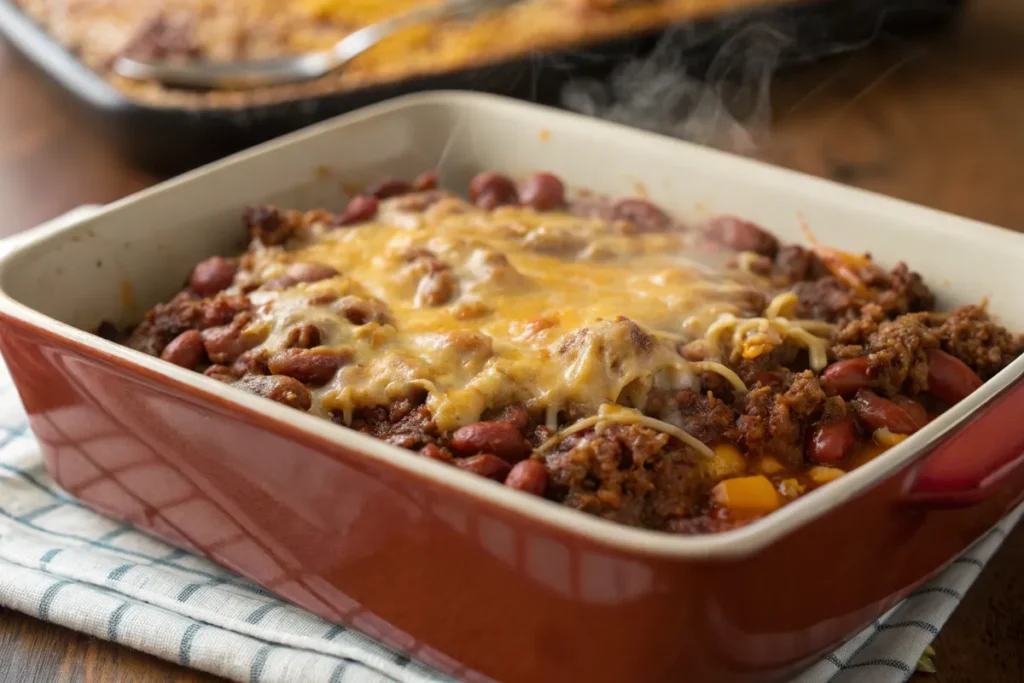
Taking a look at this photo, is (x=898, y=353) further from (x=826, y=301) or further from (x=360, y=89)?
(x=360, y=89)

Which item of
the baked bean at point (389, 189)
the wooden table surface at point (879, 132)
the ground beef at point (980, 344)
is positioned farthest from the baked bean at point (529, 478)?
the wooden table surface at point (879, 132)

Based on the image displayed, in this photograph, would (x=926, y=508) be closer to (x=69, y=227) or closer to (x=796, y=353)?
(x=796, y=353)

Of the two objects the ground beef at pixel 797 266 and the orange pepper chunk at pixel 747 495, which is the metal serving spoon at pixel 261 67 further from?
the orange pepper chunk at pixel 747 495

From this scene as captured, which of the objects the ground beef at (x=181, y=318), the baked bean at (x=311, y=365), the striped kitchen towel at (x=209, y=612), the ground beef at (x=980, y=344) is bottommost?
the striped kitchen towel at (x=209, y=612)

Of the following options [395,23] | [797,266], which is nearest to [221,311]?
[797,266]

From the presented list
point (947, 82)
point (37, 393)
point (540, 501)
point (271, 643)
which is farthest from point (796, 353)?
point (947, 82)

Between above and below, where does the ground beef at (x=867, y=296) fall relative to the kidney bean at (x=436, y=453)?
above
